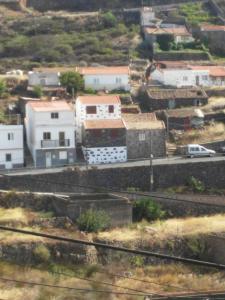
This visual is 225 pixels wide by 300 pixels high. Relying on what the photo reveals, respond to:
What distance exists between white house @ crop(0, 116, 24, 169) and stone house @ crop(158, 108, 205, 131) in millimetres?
5629

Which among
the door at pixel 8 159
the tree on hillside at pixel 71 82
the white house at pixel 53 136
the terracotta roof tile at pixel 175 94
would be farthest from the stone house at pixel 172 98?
the door at pixel 8 159

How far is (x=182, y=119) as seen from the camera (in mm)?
29375

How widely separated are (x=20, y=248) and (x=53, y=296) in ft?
9.60

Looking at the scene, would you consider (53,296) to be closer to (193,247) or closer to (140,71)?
(193,247)

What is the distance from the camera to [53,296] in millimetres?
18625

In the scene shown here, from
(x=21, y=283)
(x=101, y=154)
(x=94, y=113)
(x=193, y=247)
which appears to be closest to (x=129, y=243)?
(x=193, y=247)

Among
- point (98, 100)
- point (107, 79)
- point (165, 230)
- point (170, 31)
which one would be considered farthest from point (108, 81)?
point (165, 230)

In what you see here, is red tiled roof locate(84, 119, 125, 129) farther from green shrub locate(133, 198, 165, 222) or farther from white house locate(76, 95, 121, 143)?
green shrub locate(133, 198, 165, 222)

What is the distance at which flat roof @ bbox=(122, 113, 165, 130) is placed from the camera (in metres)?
27.6

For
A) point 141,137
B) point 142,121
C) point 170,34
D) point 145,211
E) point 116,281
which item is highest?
point 170,34

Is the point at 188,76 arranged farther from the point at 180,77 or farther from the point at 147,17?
the point at 147,17

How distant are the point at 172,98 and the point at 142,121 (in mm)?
3399

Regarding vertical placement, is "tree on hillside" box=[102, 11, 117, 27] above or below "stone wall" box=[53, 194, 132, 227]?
above

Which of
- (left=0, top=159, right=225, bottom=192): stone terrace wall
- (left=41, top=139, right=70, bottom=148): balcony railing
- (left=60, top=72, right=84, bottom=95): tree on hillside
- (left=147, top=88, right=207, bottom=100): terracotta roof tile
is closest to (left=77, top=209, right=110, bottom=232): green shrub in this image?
(left=0, top=159, right=225, bottom=192): stone terrace wall
